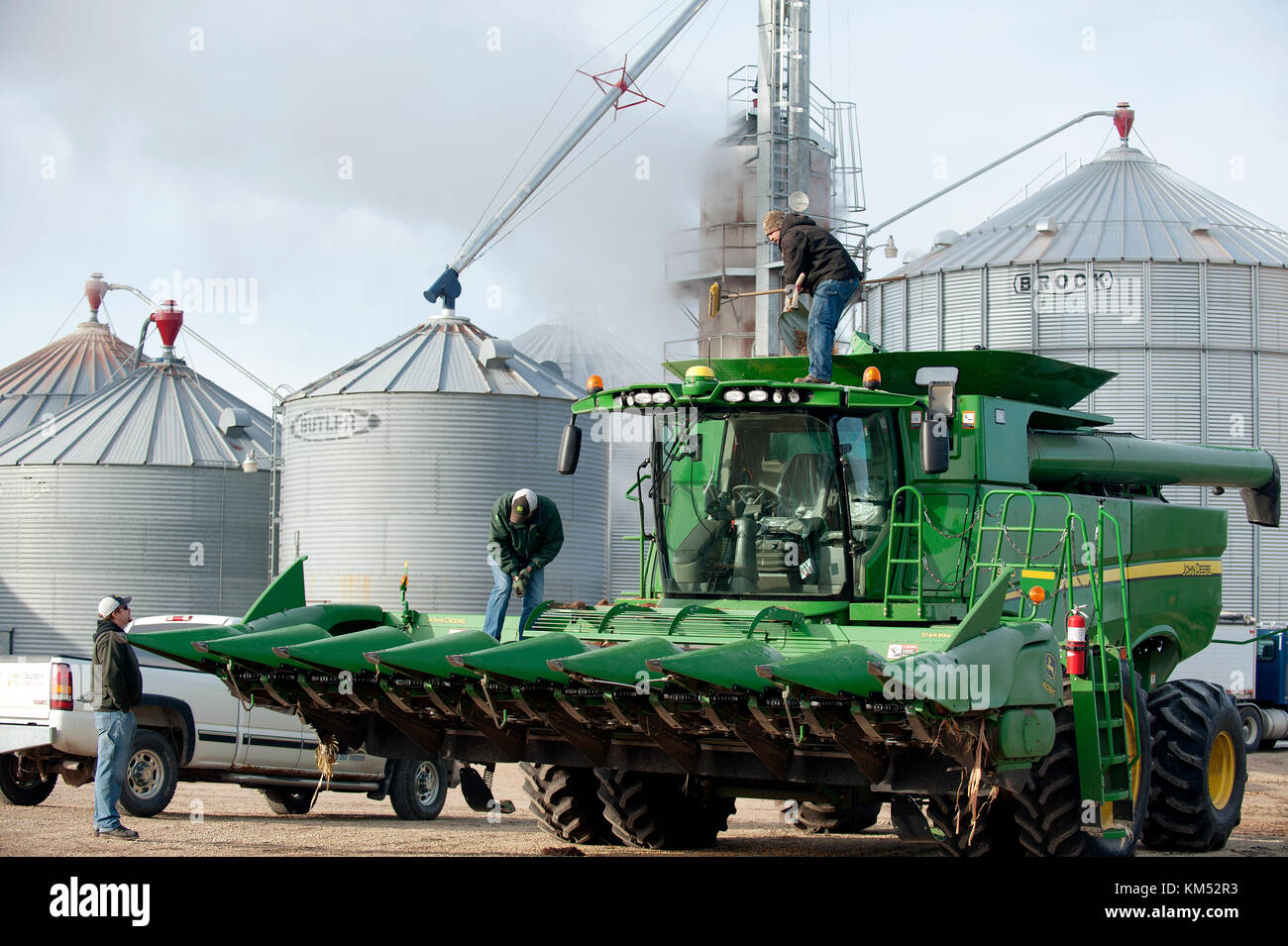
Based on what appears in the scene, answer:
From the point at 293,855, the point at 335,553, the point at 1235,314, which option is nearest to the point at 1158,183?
the point at 1235,314

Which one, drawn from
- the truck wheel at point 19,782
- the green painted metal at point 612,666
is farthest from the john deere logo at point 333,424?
the green painted metal at point 612,666

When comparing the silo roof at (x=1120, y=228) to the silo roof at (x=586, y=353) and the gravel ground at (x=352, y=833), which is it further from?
the gravel ground at (x=352, y=833)

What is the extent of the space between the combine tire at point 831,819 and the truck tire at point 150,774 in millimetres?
6195

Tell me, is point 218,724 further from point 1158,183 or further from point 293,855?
point 1158,183

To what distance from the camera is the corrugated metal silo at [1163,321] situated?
30.0m

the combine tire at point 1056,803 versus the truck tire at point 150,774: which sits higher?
the combine tire at point 1056,803

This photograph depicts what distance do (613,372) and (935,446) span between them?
34.3 meters

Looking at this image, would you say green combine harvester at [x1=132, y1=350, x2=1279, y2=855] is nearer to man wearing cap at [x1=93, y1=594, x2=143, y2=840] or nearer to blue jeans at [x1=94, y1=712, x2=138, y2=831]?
man wearing cap at [x1=93, y1=594, x2=143, y2=840]

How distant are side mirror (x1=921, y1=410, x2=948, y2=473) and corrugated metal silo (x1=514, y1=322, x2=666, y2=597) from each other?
18867mm

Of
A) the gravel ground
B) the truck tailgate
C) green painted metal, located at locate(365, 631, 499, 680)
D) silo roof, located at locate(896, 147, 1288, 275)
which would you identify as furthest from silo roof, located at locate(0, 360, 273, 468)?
green painted metal, located at locate(365, 631, 499, 680)

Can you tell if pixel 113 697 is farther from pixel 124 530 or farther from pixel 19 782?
pixel 124 530

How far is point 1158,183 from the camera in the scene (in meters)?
34.0

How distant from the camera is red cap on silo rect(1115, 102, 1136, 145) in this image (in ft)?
119
